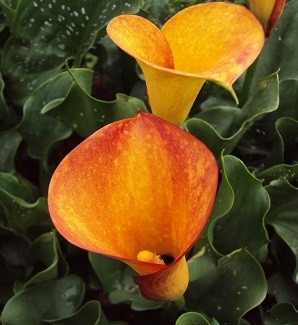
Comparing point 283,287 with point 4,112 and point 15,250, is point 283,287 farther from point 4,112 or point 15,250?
point 4,112

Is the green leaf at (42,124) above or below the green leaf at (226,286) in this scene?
above

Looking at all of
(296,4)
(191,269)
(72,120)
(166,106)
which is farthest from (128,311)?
(296,4)

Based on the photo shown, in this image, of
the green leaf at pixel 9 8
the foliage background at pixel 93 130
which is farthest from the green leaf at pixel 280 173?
the green leaf at pixel 9 8

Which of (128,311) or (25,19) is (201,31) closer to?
(25,19)

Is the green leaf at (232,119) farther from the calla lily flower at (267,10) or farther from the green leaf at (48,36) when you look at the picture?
the green leaf at (48,36)

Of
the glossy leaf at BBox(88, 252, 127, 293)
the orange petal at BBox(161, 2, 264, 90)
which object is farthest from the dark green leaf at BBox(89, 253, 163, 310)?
the orange petal at BBox(161, 2, 264, 90)
